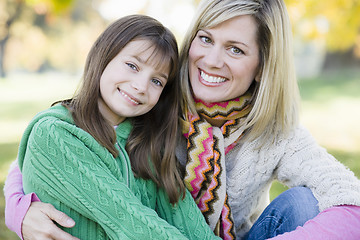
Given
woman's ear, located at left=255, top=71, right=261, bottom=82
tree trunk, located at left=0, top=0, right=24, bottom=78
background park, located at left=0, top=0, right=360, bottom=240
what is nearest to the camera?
woman's ear, located at left=255, top=71, right=261, bottom=82

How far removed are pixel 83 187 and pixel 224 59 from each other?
3.03 feet

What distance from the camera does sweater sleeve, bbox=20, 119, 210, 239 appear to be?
68.2 inches

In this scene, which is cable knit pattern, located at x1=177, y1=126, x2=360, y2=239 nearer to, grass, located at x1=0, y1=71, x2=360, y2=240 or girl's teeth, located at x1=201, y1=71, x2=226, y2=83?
girl's teeth, located at x1=201, y1=71, x2=226, y2=83

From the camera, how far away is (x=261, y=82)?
2205 mm

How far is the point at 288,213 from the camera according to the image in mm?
2047

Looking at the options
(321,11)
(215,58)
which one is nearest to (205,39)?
(215,58)

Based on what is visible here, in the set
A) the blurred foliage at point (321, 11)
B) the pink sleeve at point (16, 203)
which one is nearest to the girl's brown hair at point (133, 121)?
the pink sleeve at point (16, 203)

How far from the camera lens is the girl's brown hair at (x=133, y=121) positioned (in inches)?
78.2

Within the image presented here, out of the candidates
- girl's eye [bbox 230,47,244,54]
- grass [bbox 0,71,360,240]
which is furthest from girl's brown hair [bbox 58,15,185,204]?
grass [bbox 0,71,360,240]

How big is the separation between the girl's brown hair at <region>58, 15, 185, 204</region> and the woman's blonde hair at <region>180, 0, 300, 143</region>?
0.58ft

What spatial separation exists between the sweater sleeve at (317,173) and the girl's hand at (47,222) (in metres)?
1.09

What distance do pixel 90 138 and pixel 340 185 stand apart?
1.13 meters

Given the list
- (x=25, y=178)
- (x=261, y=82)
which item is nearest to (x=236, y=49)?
(x=261, y=82)

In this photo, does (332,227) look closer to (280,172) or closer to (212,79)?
(280,172)
